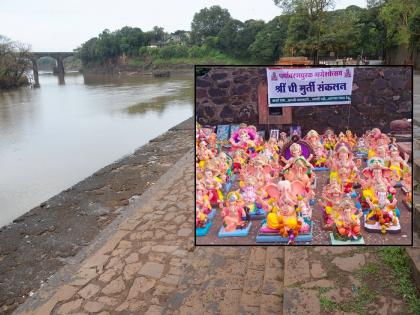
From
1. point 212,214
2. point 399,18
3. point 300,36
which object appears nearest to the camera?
point 212,214

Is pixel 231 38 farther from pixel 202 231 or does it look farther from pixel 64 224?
pixel 202 231

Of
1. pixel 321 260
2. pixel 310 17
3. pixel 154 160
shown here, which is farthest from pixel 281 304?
pixel 310 17

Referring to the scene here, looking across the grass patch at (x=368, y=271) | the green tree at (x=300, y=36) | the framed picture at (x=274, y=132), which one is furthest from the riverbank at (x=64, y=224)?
the green tree at (x=300, y=36)

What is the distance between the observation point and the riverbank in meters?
4.54

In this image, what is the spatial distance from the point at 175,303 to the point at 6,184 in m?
6.90

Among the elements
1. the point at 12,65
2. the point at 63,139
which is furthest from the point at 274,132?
the point at 12,65

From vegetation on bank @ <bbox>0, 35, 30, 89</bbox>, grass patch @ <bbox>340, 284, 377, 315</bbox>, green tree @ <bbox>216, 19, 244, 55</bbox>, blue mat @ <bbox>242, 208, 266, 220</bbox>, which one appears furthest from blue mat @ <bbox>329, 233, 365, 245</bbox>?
green tree @ <bbox>216, 19, 244, 55</bbox>

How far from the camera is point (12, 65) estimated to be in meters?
36.8

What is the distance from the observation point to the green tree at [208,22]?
6481cm

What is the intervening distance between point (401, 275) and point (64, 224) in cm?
475

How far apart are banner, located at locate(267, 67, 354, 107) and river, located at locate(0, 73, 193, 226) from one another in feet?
20.6

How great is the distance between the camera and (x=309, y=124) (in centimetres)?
188

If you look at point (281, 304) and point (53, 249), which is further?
point (53, 249)

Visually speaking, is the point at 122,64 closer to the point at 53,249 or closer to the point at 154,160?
the point at 154,160
